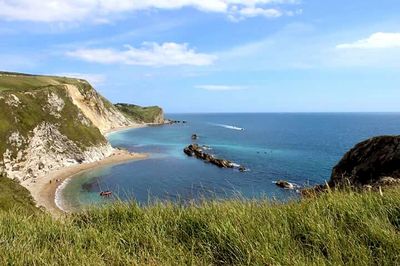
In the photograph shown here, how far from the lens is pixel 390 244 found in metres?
5.05

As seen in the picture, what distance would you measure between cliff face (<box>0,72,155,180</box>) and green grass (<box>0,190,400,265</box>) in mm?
68806

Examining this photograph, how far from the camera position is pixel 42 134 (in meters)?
87.7

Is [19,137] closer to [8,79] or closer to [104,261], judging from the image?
[8,79]

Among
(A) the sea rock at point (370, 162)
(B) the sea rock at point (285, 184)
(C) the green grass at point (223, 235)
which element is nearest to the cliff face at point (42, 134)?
(B) the sea rock at point (285, 184)

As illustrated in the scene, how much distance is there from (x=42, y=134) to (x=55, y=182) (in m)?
21.0

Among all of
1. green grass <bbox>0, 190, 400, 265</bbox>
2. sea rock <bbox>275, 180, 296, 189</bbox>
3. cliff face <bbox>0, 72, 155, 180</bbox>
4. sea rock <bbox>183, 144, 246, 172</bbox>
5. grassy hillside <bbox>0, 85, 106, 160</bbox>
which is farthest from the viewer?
sea rock <bbox>183, 144, 246, 172</bbox>

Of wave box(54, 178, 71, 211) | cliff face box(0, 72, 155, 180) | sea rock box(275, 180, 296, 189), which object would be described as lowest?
wave box(54, 178, 71, 211)

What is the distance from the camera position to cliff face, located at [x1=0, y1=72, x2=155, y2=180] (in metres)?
74.6

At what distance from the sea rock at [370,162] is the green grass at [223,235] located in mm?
10525

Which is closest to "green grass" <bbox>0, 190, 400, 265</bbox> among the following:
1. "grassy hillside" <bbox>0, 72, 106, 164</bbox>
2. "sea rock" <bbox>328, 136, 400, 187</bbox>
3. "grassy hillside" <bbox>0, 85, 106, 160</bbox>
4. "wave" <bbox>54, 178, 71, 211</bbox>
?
"sea rock" <bbox>328, 136, 400, 187</bbox>

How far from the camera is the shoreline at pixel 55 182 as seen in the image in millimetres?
57341

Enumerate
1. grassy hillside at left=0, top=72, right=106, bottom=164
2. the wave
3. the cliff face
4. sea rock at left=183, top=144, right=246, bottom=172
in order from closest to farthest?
the wave, the cliff face, grassy hillside at left=0, top=72, right=106, bottom=164, sea rock at left=183, top=144, right=246, bottom=172

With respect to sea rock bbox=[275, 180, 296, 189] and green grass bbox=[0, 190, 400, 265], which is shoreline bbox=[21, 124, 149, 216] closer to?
sea rock bbox=[275, 180, 296, 189]

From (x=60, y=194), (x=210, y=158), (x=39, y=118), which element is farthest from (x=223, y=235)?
(x=210, y=158)
